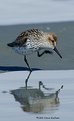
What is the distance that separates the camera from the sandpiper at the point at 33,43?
1104cm

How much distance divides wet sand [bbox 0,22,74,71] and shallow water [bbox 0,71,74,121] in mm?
574

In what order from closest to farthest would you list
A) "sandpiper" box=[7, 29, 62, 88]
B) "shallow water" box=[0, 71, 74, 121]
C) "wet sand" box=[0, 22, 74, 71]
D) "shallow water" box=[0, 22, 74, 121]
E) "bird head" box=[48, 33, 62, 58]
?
1. "shallow water" box=[0, 71, 74, 121]
2. "shallow water" box=[0, 22, 74, 121]
3. "wet sand" box=[0, 22, 74, 71]
4. "sandpiper" box=[7, 29, 62, 88]
5. "bird head" box=[48, 33, 62, 58]

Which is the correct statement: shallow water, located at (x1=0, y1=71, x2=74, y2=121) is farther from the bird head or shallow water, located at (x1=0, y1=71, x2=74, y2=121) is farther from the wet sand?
the bird head

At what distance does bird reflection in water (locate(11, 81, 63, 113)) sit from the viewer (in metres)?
7.91

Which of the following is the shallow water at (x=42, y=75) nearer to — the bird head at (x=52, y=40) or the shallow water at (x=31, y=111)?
the shallow water at (x=31, y=111)

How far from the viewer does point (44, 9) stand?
46.9 feet

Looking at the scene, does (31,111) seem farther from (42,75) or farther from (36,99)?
(42,75)

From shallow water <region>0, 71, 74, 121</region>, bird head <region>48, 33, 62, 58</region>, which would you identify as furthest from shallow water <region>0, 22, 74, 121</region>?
bird head <region>48, 33, 62, 58</region>

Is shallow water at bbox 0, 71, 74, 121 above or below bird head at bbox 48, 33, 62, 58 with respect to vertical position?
below

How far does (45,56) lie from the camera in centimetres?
1157

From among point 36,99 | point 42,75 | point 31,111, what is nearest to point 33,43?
point 42,75

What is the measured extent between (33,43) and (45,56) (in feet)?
1.26

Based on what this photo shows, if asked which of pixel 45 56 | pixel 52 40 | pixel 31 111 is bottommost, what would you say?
pixel 45 56

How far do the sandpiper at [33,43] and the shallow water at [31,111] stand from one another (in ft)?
2.84
